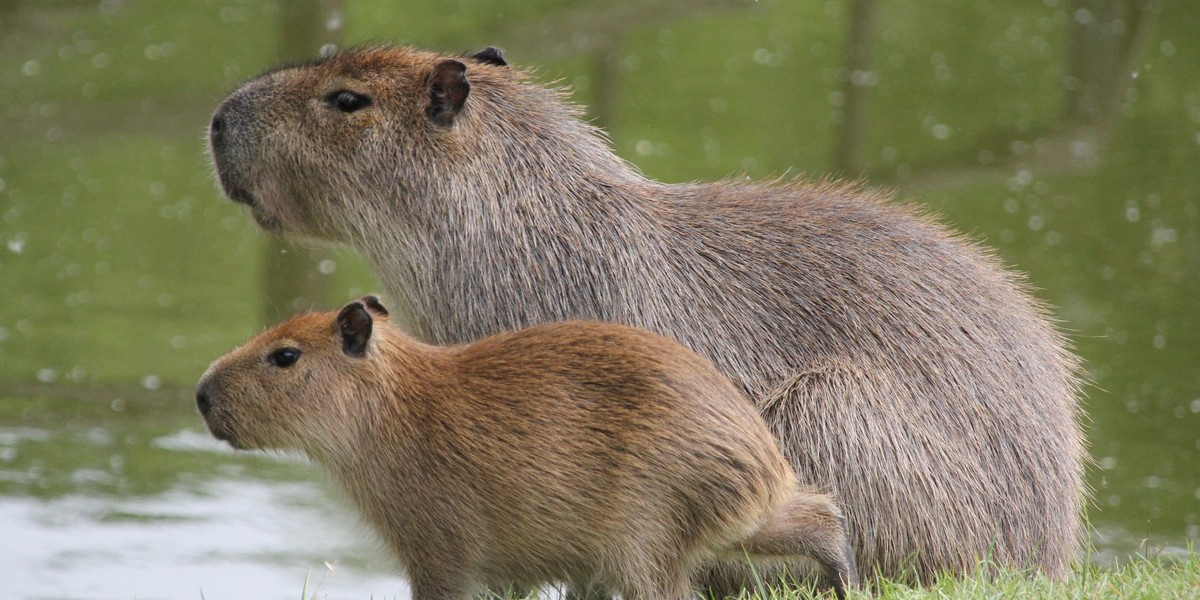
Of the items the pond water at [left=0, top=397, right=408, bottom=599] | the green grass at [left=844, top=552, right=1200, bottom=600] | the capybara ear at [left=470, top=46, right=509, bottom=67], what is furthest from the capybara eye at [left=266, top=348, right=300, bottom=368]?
the pond water at [left=0, top=397, right=408, bottom=599]

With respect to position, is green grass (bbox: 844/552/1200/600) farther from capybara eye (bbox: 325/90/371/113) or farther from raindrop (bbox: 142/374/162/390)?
raindrop (bbox: 142/374/162/390)

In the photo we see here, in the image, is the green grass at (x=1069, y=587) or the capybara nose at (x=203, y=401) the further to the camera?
the capybara nose at (x=203, y=401)

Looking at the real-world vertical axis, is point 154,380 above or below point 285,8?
below

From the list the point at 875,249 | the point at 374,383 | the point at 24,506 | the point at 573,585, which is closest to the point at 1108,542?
the point at 875,249

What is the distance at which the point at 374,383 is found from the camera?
14.1 ft

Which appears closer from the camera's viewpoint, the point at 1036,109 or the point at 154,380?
the point at 154,380

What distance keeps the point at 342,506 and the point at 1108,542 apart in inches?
186

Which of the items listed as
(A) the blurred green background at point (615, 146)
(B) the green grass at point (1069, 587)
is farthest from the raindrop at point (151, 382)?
(B) the green grass at point (1069, 587)

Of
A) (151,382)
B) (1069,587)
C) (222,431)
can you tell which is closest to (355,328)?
(222,431)

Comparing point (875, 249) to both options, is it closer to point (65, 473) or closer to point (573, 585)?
point (573, 585)

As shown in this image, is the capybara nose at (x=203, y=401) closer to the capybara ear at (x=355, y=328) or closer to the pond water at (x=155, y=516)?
the capybara ear at (x=355, y=328)

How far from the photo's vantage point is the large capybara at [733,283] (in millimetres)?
4543

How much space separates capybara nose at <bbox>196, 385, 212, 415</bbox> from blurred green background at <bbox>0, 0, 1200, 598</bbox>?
291cm

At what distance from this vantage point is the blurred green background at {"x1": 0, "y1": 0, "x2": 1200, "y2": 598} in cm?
850
